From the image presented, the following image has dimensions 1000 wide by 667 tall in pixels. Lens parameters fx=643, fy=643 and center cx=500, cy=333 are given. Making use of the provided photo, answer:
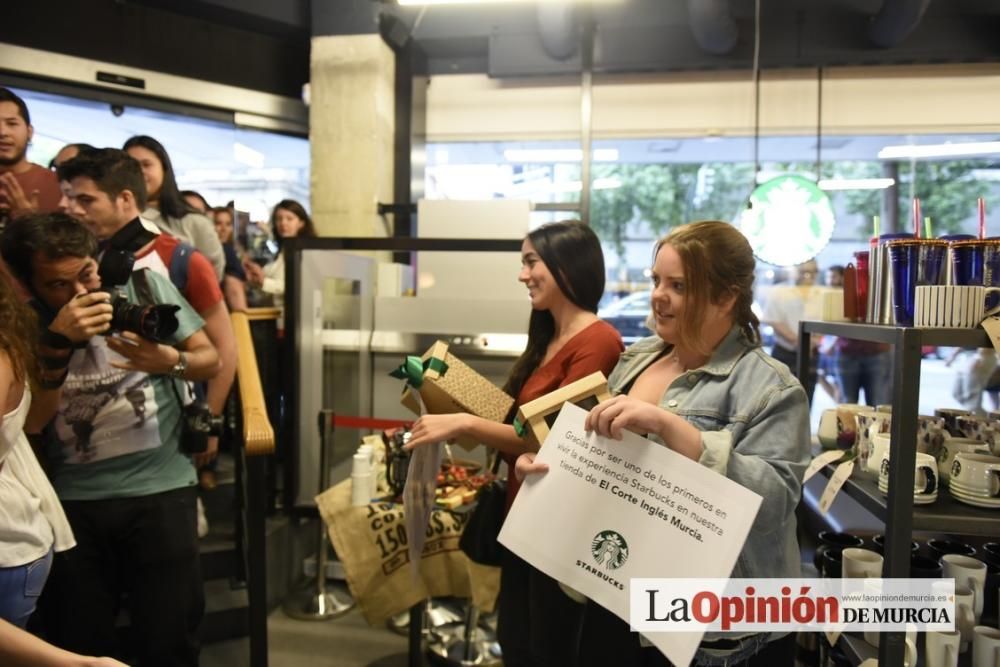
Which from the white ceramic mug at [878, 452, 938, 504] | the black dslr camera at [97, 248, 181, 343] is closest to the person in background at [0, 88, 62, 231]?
the black dslr camera at [97, 248, 181, 343]

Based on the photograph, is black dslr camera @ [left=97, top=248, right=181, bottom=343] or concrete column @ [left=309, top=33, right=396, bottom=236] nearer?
black dslr camera @ [left=97, top=248, right=181, bottom=343]

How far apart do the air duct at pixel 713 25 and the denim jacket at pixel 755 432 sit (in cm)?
318

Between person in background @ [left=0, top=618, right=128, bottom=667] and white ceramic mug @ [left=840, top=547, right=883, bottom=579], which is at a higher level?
person in background @ [left=0, top=618, right=128, bottom=667]

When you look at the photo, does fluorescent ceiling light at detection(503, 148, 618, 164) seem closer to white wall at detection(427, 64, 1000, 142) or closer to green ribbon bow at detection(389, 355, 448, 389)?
white wall at detection(427, 64, 1000, 142)

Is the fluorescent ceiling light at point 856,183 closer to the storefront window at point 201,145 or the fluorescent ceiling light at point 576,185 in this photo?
the fluorescent ceiling light at point 576,185

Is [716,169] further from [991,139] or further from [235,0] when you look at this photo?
[235,0]

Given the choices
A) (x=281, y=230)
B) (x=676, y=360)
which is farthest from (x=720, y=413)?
(x=281, y=230)

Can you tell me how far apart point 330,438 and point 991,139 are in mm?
4428

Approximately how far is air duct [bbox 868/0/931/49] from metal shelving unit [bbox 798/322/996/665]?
3243 millimetres

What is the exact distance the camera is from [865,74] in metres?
4.12

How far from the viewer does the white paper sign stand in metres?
0.96

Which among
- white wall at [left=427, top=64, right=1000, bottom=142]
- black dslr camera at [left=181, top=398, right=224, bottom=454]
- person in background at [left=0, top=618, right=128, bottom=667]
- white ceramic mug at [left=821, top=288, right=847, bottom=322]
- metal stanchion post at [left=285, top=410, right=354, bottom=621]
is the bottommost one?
metal stanchion post at [left=285, top=410, right=354, bottom=621]

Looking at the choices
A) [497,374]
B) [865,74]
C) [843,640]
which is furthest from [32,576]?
[865,74]

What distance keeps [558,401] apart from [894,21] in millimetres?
3755
